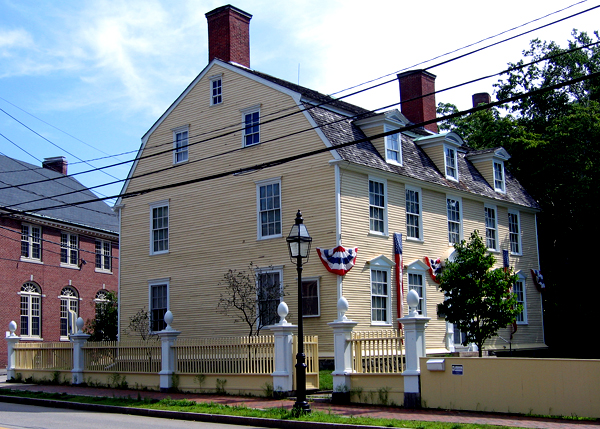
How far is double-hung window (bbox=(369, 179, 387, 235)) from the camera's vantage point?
2267 cm

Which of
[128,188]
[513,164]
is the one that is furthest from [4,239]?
[513,164]

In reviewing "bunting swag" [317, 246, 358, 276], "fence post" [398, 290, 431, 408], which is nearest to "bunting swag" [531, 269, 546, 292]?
→ "bunting swag" [317, 246, 358, 276]

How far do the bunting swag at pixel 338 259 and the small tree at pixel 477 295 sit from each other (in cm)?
297

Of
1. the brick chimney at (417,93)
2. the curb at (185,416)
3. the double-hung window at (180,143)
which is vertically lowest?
the curb at (185,416)

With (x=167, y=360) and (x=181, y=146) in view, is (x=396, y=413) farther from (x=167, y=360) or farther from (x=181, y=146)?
(x=181, y=146)

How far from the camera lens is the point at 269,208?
23.0 m

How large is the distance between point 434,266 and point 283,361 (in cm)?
1040

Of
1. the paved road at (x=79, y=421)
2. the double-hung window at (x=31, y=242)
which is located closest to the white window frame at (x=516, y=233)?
the paved road at (x=79, y=421)

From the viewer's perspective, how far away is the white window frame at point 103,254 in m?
41.8

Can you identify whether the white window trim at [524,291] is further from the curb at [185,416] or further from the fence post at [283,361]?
the curb at [185,416]

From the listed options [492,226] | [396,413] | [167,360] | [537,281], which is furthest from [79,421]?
[537,281]

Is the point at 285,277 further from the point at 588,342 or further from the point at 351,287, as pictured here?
the point at 588,342

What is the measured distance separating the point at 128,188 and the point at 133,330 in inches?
226

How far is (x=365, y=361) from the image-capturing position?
14695 mm
